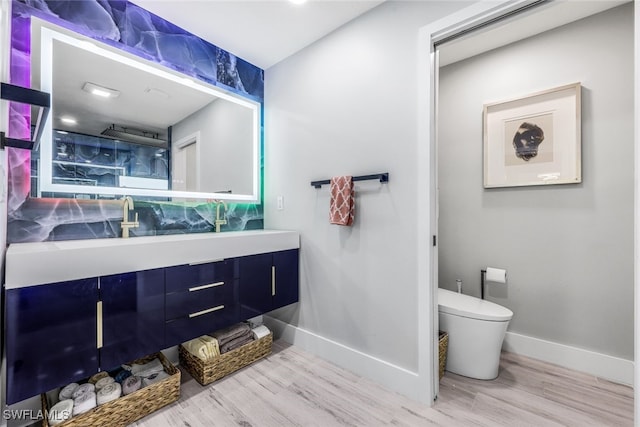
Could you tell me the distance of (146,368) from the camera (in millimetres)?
1737

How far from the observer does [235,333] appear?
2.02 meters

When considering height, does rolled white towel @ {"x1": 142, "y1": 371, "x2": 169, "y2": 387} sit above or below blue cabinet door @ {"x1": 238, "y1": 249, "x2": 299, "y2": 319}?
below

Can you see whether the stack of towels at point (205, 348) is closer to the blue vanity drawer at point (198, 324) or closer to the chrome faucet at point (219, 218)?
the blue vanity drawer at point (198, 324)

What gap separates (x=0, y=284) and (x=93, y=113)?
3.40 feet

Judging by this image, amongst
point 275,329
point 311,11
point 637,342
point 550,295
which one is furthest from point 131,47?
point 550,295

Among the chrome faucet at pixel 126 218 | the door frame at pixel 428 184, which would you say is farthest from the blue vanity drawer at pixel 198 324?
the door frame at pixel 428 184

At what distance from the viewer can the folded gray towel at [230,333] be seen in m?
1.96

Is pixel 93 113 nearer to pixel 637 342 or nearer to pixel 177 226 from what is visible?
pixel 177 226

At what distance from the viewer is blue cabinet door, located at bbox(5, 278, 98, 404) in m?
1.10

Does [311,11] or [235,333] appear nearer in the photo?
[311,11]

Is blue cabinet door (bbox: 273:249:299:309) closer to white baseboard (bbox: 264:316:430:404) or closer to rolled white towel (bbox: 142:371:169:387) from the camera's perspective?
white baseboard (bbox: 264:316:430:404)

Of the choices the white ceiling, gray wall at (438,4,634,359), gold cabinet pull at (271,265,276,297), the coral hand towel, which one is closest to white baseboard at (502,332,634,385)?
gray wall at (438,4,634,359)

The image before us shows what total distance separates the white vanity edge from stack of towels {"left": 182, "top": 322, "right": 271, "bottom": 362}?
603 millimetres

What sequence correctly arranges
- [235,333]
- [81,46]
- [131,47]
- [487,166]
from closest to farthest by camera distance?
[81,46]
[131,47]
[235,333]
[487,166]
